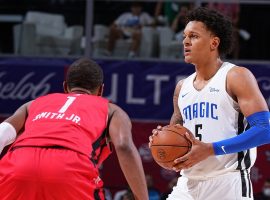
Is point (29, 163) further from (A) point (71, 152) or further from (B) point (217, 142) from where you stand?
(B) point (217, 142)

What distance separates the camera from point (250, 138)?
4.77m

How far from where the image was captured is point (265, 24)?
12648mm

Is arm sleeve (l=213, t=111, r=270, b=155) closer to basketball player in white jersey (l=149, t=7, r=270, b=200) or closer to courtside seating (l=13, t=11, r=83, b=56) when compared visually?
basketball player in white jersey (l=149, t=7, r=270, b=200)

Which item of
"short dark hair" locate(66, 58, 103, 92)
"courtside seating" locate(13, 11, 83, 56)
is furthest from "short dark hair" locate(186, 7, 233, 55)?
"courtside seating" locate(13, 11, 83, 56)

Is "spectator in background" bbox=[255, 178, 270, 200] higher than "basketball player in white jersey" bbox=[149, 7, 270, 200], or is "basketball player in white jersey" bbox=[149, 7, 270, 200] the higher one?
"basketball player in white jersey" bbox=[149, 7, 270, 200]

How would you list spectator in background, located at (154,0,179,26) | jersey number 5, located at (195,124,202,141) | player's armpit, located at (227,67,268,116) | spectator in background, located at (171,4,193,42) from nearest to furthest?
player's armpit, located at (227,67,268,116)
jersey number 5, located at (195,124,202,141)
spectator in background, located at (171,4,193,42)
spectator in background, located at (154,0,179,26)

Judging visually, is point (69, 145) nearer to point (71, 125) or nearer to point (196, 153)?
point (71, 125)

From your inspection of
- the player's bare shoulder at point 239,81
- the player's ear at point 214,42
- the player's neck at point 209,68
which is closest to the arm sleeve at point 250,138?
the player's bare shoulder at point 239,81

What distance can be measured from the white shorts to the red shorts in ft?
2.67

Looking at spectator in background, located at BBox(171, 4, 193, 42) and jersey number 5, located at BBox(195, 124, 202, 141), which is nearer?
jersey number 5, located at BBox(195, 124, 202, 141)

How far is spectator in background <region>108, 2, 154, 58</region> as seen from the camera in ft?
41.0

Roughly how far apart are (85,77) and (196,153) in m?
0.86

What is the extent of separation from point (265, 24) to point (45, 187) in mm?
8856

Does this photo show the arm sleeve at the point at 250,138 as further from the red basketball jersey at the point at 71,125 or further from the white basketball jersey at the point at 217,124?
the red basketball jersey at the point at 71,125
